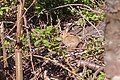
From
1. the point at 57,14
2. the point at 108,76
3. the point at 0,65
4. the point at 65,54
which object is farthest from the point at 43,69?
the point at 108,76

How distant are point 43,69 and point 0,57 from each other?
2.13 feet

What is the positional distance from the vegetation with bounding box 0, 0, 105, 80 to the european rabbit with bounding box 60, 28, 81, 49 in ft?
0.25

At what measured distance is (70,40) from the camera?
4.41 m

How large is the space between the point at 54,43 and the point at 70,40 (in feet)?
2.04

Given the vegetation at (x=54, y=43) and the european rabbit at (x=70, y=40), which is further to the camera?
the european rabbit at (x=70, y=40)

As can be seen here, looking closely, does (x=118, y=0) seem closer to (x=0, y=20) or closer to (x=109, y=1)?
Result: (x=109, y=1)

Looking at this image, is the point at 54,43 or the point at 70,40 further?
the point at 70,40

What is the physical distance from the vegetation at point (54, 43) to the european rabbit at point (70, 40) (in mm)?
76

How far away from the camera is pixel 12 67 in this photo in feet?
13.1

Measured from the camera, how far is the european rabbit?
4.32m

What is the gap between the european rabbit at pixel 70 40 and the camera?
432cm

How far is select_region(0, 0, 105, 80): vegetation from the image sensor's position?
3.74m

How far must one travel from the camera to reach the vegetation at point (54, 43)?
12.3 feet

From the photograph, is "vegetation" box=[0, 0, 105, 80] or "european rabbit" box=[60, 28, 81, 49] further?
"european rabbit" box=[60, 28, 81, 49]
